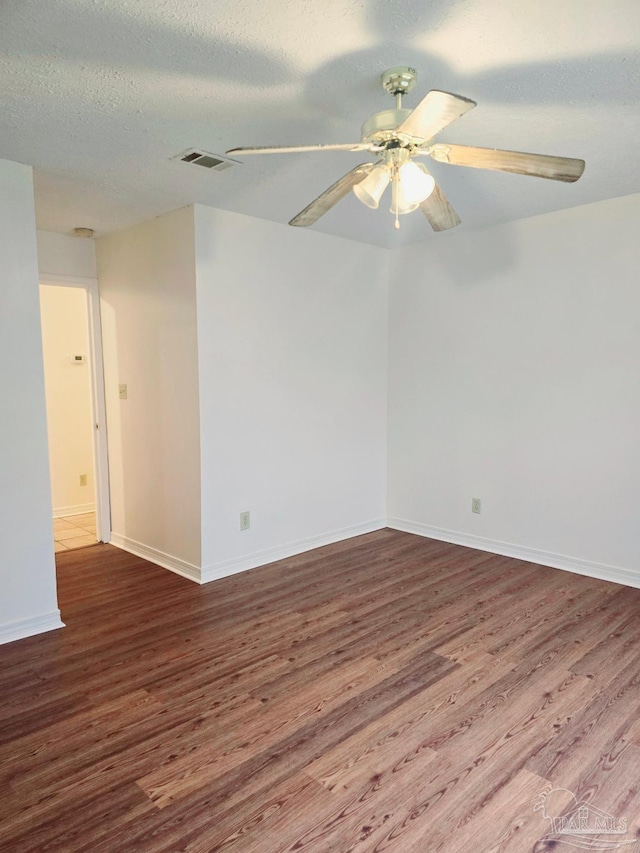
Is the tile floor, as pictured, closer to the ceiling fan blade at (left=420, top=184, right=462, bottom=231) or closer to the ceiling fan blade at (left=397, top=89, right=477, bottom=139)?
the ceiling fan blade at (left=420, top=184, right=462, bottom=231)

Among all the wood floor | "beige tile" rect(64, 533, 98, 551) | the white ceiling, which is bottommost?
"beige tile" rect(64, 533, 98, 551)

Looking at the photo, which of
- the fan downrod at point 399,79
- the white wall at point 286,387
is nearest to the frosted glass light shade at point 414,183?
the fan downrod at point 399,79

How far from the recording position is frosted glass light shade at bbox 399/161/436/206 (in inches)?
75.4

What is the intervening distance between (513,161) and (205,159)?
1.48 meters

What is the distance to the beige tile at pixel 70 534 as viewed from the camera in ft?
15.0

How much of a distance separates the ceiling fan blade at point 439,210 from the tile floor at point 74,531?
3.60 metres

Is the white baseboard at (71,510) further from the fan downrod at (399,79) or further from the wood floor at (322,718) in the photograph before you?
the fan downrod at (399,79)

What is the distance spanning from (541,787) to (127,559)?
3.13 m

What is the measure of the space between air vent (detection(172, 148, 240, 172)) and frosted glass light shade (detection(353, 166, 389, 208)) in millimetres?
859

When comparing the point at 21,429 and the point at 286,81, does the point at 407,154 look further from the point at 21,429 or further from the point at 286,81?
the point at 21,429

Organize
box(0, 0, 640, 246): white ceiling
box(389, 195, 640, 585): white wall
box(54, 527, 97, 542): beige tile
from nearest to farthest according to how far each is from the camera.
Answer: box(0, 0, 640, 246): white ceiling → box(389, 195, 640, 585): white wall → box(54, 527, 97, 542): beige tile

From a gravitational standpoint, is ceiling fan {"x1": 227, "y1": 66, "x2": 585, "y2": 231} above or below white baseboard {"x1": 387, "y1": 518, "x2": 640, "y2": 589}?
above

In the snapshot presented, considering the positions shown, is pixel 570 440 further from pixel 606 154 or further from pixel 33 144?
pixel 33 144

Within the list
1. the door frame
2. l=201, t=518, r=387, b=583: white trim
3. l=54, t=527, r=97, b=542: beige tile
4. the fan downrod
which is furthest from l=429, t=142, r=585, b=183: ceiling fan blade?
l=54, t=527, r=97, b=542: beige tile
